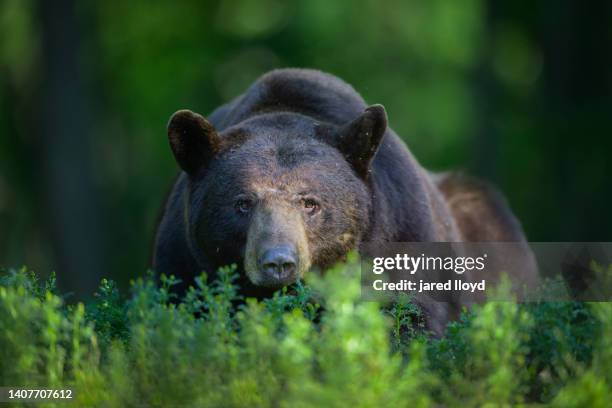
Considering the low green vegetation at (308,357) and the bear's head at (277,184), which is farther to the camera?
the bear's head at (277,184)

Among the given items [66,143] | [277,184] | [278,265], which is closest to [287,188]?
[277,184]

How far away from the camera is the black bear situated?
7.77 metres

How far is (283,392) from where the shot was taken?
5.82 meters

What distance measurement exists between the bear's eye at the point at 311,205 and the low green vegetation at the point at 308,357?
47.4 inches

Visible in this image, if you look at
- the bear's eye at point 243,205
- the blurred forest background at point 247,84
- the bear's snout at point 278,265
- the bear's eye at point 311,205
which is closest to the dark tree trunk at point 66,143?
the blurred forest background at point 247,84

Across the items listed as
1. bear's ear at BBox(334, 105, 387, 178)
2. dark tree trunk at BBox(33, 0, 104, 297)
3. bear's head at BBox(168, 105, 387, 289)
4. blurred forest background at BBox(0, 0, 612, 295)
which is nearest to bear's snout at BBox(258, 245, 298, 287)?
bear's head at BBox(168, 105, 387, 289)

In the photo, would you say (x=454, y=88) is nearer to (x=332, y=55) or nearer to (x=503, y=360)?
(x=332, y=55)

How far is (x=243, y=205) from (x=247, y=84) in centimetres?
2030

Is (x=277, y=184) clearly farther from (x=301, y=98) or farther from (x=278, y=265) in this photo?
(x=301, y=98)

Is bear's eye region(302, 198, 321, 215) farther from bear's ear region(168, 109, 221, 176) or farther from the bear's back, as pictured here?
the bear's back

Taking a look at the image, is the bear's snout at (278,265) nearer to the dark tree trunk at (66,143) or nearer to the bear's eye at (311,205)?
the bear's eye at (311,205)

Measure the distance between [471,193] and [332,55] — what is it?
1724 centimetres

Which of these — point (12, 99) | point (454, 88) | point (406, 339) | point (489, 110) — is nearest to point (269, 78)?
point (406, 339)

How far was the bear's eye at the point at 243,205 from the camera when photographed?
7.95 metres
